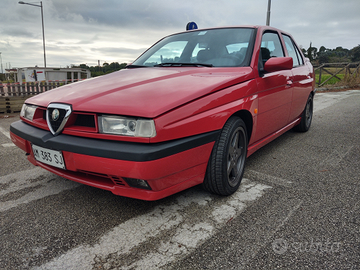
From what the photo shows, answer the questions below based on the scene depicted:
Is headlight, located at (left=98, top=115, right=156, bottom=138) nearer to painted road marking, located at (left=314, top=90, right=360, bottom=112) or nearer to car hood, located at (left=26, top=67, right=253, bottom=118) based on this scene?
car hood, located at (left=26, top=67, right=253, bottom=118)

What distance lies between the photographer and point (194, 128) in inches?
76.5

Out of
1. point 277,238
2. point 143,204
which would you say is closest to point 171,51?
point 143,204

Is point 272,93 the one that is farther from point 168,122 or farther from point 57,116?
point 57,116

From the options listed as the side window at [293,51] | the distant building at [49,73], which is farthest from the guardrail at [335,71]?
the distant building at [49,73]

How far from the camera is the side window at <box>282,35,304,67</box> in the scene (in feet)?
12.8

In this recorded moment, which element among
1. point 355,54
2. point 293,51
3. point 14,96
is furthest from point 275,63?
point 355,54

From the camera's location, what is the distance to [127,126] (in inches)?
71.2

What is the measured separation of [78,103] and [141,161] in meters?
0.67

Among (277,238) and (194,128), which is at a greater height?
(194,128)

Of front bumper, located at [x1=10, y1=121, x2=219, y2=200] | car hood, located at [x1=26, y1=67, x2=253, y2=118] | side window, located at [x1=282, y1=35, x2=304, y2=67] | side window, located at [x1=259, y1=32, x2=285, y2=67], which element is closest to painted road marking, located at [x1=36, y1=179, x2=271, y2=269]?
front bumper, located at [x1=10, y1=121, x2=219, y2=200]

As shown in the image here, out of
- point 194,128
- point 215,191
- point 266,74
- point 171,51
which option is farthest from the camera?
point 171,51

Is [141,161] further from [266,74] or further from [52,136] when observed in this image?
[266,74]

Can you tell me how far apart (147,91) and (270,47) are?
1.88 meters

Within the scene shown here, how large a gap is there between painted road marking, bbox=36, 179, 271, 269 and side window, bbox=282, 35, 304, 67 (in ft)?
7.37
